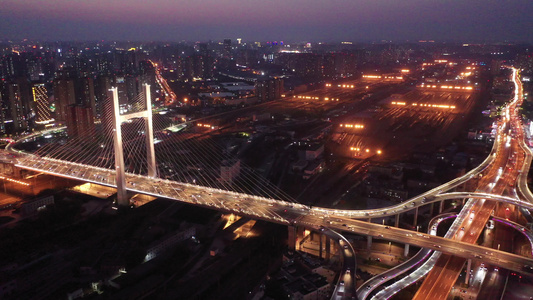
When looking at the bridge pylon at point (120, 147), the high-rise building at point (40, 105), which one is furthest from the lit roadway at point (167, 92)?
the bridge pylon at point (120, 147)

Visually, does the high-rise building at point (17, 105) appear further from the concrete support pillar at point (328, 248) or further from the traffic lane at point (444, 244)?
the concrete support pillar at point (328, 248)

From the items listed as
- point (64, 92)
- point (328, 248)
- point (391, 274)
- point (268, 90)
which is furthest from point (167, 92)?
point (391, 274)

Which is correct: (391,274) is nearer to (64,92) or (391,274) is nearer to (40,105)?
(64,92)

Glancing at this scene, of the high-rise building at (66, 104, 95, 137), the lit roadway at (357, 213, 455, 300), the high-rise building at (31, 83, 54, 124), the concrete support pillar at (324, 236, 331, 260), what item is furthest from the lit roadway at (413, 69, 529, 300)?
the high-rise building at (31, 83, 54, 124)

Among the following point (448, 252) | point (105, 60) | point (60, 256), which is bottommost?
point (60, 256)

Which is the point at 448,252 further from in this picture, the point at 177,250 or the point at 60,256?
the point at 60,256

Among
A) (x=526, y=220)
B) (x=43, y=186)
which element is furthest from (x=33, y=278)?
(x=526, y=220)
